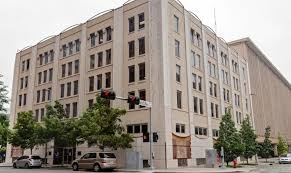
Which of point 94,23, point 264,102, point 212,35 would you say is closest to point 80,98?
point 94,23

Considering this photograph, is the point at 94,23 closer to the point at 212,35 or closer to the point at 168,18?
the point at 168,18

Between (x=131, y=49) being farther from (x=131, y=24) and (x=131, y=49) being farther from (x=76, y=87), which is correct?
(x=76, y=87)

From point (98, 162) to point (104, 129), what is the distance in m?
4.52

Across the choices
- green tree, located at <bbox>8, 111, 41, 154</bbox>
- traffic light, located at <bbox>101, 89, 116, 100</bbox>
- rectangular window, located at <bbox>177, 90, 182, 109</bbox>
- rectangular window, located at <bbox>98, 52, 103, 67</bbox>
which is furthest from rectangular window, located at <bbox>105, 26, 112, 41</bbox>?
traffic light, located at <bbox>101, 89, 116, 100</bbox>

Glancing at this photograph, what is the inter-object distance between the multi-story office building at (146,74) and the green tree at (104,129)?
323cm

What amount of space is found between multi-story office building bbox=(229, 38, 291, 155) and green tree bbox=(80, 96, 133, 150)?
33.5 m

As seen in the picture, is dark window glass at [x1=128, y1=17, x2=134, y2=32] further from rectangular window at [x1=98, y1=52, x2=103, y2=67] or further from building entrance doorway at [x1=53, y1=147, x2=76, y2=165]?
building entrance doorway at [x1=53, y1=147, x2=76, y2=165]

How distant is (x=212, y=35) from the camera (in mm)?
51188

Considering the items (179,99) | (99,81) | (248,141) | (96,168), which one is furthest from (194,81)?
(96,168)

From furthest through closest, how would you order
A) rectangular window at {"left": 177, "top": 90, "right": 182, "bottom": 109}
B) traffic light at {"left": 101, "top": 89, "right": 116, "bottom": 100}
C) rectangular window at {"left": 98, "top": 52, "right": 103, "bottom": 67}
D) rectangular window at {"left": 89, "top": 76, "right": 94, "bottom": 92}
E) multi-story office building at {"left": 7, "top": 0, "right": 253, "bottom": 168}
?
rectangular window at {"left": 89, "top": 76, "right": 94, "bottom": 92} < rectangular window at {"left": 98, "top": 52, "right": 103, "bottom": 67} < rectangular window at {"left": 177, "top": 90, "right": 182, "bottom": 109} < multi-story office building at {"left": 7, "top": 0, "right": 253, "bottom": 168} < traffic light at {"left": 101, "top": 89, "right": 116, "bottom": 100}

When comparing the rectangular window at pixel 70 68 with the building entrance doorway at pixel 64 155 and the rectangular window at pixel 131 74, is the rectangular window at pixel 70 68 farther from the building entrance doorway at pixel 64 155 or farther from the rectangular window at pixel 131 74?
the rectangular window at pixel 131 74

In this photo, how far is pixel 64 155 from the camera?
44.7 metres

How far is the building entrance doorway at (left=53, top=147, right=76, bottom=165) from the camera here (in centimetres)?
4356

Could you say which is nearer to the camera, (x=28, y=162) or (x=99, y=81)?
(x=28, y=162)
